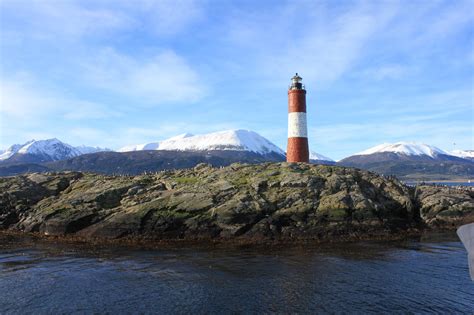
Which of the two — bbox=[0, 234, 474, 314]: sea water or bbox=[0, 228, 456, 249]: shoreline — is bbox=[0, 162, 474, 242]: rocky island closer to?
bbox=[0, 228, 456, 249]: shoreline

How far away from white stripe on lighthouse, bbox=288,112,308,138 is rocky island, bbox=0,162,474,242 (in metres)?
7.07

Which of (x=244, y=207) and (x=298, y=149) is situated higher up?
(x=298, y=149)

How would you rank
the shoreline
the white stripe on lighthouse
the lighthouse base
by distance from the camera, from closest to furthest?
the shoreline < the white stripe on lighthouse < the lighthouse base

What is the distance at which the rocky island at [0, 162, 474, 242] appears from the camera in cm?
4588

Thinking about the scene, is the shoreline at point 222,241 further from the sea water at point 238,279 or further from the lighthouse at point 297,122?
the lighthouse at point 297,122

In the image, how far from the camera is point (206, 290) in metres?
26.7

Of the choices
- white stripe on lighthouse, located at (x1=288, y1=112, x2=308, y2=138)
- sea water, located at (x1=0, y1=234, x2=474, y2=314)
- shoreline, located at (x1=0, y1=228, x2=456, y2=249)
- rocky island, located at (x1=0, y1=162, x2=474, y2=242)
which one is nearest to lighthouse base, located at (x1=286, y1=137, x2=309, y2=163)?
white stripe on lighthouse, located at (x1=288, y1=112, x2=308, y2=138)

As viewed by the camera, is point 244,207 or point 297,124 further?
point 297,124

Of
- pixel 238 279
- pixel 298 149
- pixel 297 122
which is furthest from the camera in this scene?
pixel 298 149

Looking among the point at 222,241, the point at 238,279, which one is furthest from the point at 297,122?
the point at 238,279

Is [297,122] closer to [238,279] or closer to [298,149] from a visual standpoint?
[298,149]

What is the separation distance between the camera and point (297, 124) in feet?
204

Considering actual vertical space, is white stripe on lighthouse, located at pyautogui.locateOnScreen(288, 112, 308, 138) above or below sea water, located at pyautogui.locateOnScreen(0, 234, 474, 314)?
above

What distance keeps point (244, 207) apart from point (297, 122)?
21.3m
